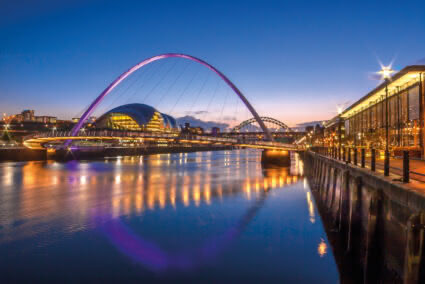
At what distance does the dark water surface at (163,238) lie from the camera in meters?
13.8

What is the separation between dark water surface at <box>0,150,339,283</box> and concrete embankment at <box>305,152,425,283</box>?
1.01 m

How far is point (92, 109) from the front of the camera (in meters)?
87.5

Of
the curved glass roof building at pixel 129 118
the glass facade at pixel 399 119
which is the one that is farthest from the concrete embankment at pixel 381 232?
the curved glass roof building at pixel 129 118

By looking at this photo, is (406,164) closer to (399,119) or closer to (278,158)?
(399,119)

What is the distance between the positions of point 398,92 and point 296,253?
16377mm

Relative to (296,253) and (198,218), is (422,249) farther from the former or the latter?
(198,218)

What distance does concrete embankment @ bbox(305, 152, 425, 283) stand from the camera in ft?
23.5

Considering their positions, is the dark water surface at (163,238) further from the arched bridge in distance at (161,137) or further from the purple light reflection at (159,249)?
the arched bridge in distance at (161,137)

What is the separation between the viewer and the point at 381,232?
9859 millimetres

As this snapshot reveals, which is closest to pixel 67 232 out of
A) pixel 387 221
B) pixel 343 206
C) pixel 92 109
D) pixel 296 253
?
pixel 296 253

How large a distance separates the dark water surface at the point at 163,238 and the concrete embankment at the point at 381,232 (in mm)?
1011

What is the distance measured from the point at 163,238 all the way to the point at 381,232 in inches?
447

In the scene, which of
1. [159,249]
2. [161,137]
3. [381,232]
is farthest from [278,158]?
[381,232]

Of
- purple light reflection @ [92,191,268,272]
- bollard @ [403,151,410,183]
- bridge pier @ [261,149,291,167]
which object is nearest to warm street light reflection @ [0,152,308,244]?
purple light reflection @ [92,191,268,272]
